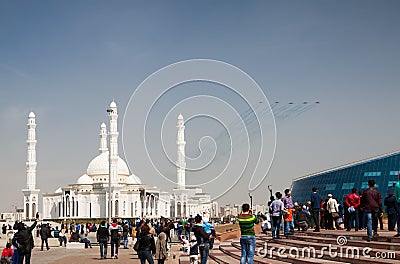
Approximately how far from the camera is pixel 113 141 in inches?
3556

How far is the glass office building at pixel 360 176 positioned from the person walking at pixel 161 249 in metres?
35.7

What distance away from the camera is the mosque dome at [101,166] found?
106 m

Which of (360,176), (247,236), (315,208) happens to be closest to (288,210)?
(315,208)

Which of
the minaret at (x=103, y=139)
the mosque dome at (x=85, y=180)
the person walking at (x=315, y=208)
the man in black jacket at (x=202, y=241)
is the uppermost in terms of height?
the minaret at (x=103, y=139)

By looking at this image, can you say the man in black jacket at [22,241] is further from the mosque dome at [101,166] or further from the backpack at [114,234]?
the mosque dome at [101,166]

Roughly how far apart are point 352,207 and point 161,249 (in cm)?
687

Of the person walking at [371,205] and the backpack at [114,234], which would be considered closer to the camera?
the person walking at [371,205]

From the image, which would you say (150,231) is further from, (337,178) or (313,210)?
(337,178)

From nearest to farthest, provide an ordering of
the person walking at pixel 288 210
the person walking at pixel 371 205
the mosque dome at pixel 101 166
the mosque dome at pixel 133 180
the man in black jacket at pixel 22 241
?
the person walking at pixel 371 205, the man in black jacket at pixel 22 241, the person walking at pixel 288 210, the mosque dome at pixel 101 166, the mosque dome at pixel 133 180

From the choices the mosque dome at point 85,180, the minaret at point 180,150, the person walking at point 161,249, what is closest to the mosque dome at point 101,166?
the mosque dome at point 85,180

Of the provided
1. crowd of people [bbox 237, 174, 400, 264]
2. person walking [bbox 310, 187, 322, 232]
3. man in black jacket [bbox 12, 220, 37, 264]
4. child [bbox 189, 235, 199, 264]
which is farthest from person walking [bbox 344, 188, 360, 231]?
man in black jacket [bbox 12, 220, 37, 264]

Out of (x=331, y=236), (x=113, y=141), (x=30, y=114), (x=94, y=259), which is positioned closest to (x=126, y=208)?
(x=113, y=141)

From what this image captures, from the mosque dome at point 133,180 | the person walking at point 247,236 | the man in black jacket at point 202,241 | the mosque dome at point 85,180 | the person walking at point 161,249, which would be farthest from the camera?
the mosque dome at point 133,180

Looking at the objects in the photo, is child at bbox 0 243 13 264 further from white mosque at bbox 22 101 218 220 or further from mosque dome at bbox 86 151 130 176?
mosque dome at bbox 86 151 130 176
